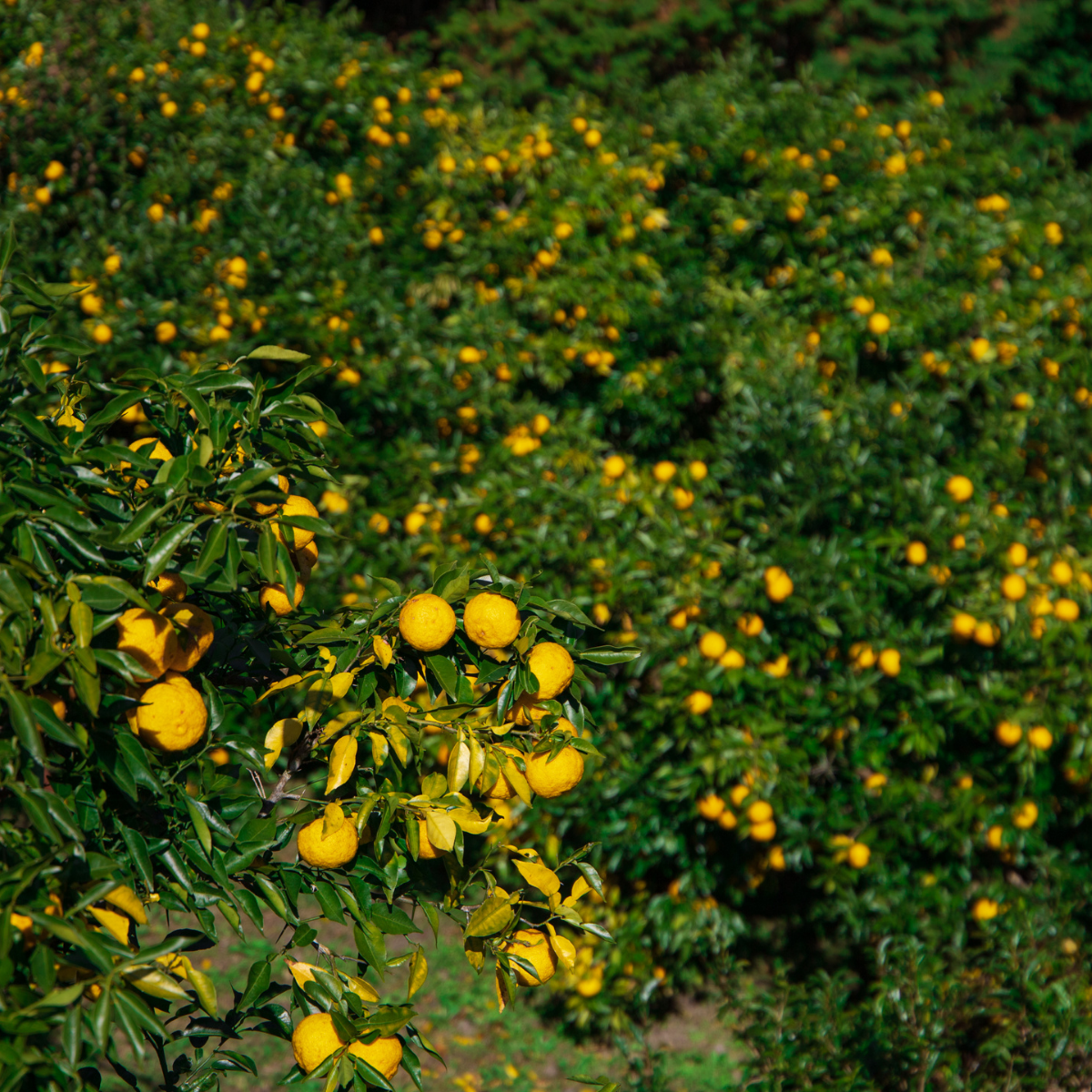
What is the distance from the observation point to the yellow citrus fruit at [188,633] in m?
1.12

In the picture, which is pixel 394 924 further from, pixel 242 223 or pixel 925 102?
pixel 925 102

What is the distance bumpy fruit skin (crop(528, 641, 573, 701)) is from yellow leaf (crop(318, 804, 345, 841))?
283 millimetres

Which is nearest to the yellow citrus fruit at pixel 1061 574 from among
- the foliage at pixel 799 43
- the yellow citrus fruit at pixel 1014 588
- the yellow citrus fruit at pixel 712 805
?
the yellow citrus fruit at pixel 1014 588

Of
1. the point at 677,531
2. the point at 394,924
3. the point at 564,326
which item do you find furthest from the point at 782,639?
the point at 394,924

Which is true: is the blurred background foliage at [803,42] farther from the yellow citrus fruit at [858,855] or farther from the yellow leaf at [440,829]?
the yellow leaf at [440,829]

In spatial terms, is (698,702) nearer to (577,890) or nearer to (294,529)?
(577,890)

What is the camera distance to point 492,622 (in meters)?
1.21

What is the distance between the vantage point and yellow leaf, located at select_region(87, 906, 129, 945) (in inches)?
39.6

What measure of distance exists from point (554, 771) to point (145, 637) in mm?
521

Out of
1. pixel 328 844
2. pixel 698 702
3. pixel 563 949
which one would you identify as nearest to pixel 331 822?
pixel 328 844

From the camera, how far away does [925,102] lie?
428 centimetres

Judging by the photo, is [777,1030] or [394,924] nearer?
[394,924]

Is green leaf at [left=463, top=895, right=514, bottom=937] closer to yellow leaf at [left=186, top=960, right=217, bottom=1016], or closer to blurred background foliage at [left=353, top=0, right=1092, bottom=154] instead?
yellow leaf at [left=186, top=960, right=217, bottom=1016]

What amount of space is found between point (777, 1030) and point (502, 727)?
1836mm
